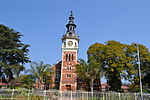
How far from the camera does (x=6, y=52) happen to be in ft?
84.2

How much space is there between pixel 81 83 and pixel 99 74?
421 inches

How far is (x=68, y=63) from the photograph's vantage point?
4219 centimetres

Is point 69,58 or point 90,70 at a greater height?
point 69,58

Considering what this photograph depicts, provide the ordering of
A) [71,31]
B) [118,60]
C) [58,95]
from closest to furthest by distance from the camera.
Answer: [58,95] < [118,60] < [71,31]

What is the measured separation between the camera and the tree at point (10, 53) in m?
25.5

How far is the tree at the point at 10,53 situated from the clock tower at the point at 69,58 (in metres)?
14.7

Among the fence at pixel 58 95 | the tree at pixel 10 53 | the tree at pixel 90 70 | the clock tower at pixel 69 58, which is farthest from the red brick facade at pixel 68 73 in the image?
the fence at pixel 58 95

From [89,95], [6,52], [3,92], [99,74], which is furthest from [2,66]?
[99,74]

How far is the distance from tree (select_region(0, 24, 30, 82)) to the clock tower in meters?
14.7

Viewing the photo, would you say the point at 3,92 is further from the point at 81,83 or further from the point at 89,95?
the point at 81,83

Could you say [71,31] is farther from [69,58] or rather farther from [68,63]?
[68,63]

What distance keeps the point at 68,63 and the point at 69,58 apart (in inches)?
58.3

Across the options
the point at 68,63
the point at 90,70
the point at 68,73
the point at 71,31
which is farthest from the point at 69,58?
the point at 90,70

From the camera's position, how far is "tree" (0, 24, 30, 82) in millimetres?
25500
